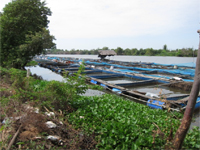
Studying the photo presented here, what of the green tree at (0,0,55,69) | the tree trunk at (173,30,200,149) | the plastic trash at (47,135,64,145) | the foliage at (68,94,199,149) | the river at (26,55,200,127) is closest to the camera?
the tree trunk at (173,30,200,149)

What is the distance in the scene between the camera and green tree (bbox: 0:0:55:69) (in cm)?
1207

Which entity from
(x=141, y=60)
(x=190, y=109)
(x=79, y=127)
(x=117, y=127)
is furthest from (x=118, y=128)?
(x=141, y=60)

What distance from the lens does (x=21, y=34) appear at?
1310 centimetres

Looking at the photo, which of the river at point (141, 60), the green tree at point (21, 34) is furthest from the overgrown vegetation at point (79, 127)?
the green tree at point (21, 34)

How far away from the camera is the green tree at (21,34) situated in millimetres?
12070

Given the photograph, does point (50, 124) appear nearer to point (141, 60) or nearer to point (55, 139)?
point (55, 139)

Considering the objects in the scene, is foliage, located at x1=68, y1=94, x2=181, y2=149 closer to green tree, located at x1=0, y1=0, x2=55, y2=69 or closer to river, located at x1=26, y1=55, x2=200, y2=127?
river, located at x1=26, y1=55, x2=200, y2=127

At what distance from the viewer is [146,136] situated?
3504mm

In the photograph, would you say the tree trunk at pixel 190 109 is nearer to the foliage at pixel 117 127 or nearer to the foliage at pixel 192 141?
the foliage at pixel 117 127

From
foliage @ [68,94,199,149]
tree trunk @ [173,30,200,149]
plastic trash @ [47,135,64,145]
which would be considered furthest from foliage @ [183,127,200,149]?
plastic trash @ [47,135,64,145]

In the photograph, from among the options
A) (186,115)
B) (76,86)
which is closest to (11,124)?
(76,86)

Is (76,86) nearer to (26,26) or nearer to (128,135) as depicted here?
(128,135)

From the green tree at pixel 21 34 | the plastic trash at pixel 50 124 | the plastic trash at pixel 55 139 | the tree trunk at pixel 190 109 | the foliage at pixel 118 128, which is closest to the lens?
the tree trunk at pixel 190 109

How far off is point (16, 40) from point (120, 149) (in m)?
13.0
